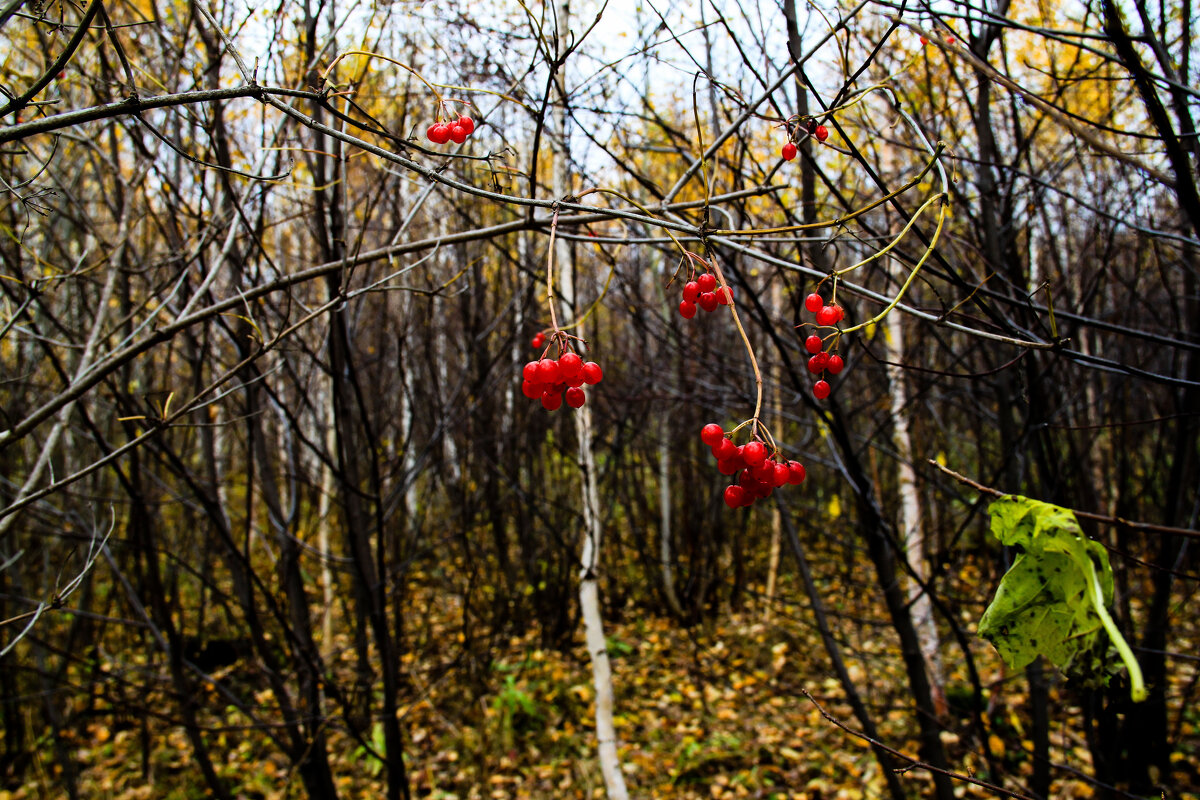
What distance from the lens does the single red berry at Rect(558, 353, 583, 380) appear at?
97 cm

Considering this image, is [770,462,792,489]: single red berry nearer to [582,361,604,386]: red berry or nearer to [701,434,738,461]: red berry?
[701,434,738,461]: red berry

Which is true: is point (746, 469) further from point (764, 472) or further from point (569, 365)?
point (569, 365)

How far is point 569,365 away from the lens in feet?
3.20

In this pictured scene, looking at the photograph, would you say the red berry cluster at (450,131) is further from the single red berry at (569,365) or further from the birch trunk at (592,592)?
the birch trunk at (592,592)

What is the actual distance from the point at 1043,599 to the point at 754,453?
42cm

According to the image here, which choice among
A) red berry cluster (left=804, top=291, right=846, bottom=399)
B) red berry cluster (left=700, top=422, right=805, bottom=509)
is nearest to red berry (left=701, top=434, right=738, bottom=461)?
red berry cluster (left=700, top=422, right=805, bottom=509)

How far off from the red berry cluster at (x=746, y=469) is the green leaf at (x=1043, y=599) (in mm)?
299

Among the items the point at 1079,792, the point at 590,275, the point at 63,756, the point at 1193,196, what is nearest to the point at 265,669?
the point at 63,756

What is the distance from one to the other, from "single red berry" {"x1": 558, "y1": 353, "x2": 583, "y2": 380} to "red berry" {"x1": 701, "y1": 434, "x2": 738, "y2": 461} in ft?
0.85

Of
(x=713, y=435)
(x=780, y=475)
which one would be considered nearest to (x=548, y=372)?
(x=713, y=435)

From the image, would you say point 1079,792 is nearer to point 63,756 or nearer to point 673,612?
point 673,612

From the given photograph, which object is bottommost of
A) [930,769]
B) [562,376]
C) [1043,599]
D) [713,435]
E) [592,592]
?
[592,592]

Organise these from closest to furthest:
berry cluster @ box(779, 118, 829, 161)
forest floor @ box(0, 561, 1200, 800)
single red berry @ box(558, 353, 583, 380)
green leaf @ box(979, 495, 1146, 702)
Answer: green leaf @ box(979, 495, 1146, 702)
single red berry @ box(558, 353, 583, 380)
berry cluster @ box(779, 118, 829, 161)
forest floor @ box(0, 561, 1200, 800)

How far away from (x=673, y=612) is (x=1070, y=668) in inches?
257
